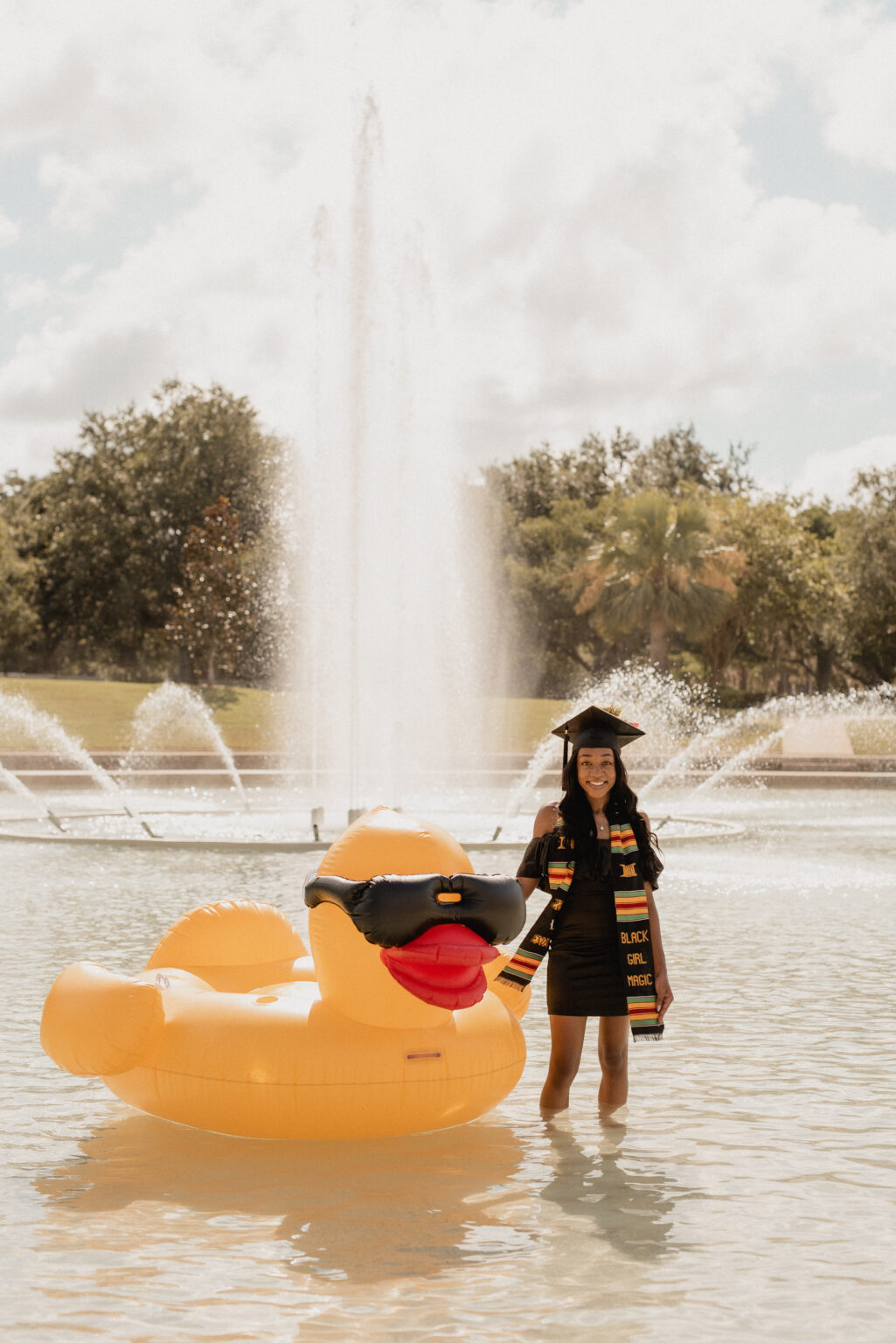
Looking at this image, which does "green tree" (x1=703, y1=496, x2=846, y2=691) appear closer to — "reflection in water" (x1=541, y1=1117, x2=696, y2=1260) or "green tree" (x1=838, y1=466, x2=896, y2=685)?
"green tree" (x1=838, y1=466, x2=896, y2=685)

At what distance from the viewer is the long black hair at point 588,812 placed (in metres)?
5.04

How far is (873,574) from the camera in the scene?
5034 centimetres

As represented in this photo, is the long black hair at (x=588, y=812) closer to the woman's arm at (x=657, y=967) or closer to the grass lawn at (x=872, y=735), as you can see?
the woman's arm at (x=657, y=967)

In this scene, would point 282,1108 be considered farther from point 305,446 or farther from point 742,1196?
point 305,446

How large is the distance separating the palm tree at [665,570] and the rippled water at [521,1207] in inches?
1271

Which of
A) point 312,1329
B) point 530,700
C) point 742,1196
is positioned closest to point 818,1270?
point 742,1196

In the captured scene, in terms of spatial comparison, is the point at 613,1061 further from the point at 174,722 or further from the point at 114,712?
the point at 114,712

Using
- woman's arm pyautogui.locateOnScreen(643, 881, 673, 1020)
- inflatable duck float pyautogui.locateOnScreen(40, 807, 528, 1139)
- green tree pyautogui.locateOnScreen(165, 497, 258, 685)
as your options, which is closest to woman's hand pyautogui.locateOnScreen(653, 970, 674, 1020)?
woman's arm pyautogui.locateOnScreen(643, 881, 673, 1020)

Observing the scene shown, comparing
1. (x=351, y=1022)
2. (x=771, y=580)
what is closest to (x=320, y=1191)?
(x=351, y=1022)

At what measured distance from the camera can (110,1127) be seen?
5.25 metres

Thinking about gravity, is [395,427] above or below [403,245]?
below

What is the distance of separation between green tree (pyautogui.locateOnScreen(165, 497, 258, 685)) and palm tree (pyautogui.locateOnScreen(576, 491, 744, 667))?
43.9 ft

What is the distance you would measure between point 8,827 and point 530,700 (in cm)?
3012

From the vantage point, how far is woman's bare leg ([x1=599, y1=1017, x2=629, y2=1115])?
516cm
